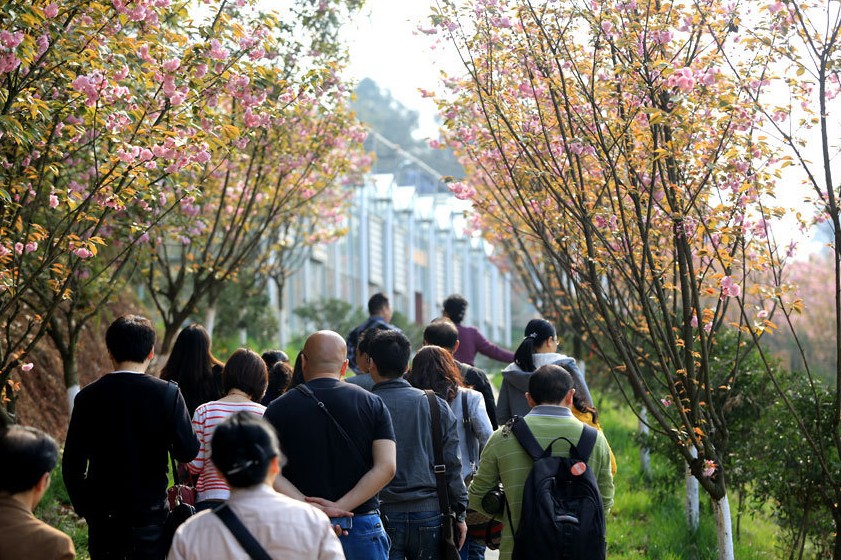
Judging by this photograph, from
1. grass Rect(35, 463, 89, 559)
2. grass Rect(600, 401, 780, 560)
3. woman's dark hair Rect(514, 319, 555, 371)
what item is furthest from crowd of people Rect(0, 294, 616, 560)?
grass Rect(600, 401, 780, 560)

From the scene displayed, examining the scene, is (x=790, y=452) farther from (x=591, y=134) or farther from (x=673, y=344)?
(x=591, y=134)

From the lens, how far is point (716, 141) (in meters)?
7.74

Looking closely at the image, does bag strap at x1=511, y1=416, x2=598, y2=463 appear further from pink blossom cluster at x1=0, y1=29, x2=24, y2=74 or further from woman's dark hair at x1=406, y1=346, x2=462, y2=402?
pink blossom cluster at x1=0, y1=29, x2=24, y2=74

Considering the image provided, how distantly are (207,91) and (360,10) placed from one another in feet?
15.7

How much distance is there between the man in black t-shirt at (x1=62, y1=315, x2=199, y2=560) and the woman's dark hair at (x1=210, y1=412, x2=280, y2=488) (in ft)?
5.69

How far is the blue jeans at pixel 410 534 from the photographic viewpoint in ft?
19.0

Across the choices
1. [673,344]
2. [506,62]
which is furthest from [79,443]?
[506,62]

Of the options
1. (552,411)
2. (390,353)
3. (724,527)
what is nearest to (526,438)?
(552,411)

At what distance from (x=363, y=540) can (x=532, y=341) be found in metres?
2.92

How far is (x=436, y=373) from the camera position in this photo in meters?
6.48

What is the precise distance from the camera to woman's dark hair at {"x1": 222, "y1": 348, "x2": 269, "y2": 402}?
5.88 metres

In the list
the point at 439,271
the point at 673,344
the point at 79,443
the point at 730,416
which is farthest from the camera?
the point at 439,271

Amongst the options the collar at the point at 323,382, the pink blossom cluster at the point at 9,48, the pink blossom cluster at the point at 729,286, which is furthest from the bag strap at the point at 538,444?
the pink blossom cluster at the point at 9,48

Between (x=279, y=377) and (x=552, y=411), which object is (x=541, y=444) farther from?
(x=279, y=377)
